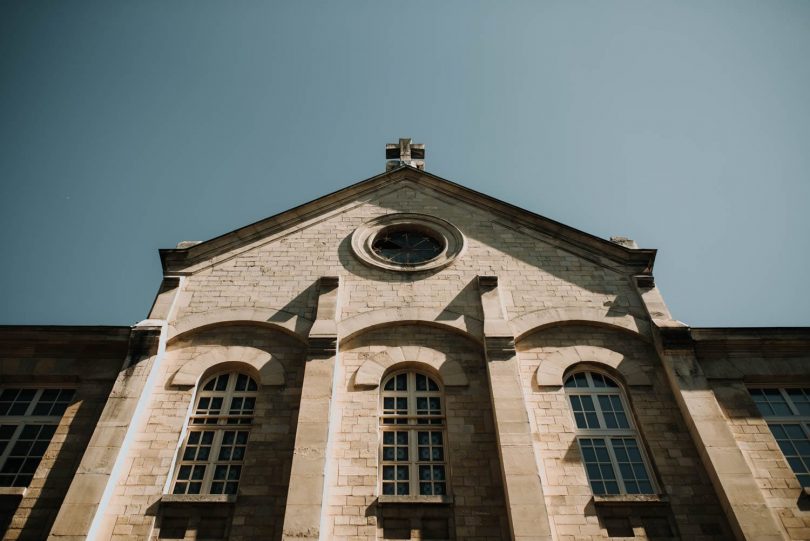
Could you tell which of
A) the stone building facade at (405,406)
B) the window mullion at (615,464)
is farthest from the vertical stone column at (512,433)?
the window mullion at (615,464)

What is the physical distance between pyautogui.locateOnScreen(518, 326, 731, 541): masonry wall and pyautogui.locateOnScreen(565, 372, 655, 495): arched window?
7.3 inches

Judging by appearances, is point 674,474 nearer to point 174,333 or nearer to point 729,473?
point 729,473

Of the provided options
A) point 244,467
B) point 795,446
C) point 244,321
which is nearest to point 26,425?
point 244,321

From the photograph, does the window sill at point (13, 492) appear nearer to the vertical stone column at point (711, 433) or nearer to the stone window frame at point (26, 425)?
the stone window frame at point (26, 425)

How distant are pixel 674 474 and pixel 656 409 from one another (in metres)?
1.33

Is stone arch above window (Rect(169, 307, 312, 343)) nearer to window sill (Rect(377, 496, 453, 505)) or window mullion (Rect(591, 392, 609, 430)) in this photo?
window sill (Rect(377, 496, 453, 505))

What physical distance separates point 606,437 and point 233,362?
7.50 m

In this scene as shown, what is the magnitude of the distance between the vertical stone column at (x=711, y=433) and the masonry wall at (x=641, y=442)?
255 mm

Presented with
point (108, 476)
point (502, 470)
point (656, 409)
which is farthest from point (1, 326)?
point (656, 409)

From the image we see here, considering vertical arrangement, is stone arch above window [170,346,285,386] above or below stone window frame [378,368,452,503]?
above

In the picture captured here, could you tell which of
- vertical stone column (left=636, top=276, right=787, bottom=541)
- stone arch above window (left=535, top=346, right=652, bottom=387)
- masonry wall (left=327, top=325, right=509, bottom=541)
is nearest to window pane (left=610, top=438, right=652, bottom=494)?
vertical stone column (left=636, top=276, right=787, bottom=541)

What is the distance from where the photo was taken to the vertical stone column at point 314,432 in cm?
842

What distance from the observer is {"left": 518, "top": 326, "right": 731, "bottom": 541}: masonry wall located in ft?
29.0

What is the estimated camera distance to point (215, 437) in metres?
10.2
